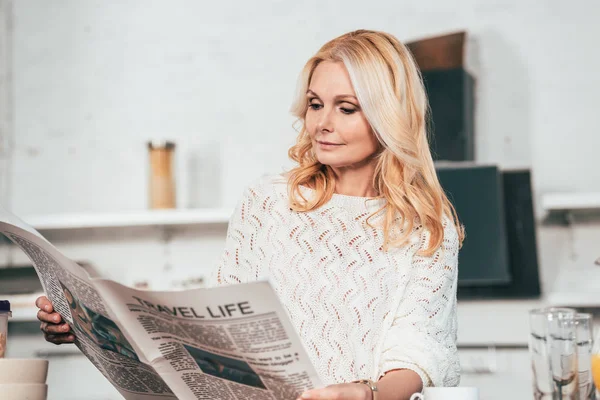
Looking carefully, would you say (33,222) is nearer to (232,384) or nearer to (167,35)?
(167,35)

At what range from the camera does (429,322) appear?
1388 mm

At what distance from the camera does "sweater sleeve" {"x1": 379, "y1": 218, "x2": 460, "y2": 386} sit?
1.27m

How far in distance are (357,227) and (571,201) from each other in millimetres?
1300

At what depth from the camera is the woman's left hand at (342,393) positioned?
906 millimetres

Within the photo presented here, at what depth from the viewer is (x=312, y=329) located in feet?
4.66

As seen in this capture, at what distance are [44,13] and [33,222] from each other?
855 millimetres

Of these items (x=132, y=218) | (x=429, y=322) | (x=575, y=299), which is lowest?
(x=575, y=299)

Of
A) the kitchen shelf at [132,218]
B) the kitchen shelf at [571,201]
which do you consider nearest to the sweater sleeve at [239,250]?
the kitchen shelf at [132,218]

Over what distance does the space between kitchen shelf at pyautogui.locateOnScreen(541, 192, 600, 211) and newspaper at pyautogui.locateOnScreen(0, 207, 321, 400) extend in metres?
1.81

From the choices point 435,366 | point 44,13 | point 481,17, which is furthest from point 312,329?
point 44,13

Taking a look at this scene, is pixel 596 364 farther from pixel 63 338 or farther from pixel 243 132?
pixel 243 132

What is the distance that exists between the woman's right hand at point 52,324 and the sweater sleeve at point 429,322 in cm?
49

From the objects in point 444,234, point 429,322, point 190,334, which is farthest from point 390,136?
point 190,334

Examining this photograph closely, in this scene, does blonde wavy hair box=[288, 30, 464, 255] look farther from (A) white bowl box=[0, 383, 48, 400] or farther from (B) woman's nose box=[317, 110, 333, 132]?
(A) white bowl box=[0, 383, 48, 400]
